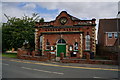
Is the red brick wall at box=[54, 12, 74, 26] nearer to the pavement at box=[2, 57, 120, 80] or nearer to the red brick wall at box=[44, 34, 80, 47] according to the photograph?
the red brick wall at box=[44, 34, 80, 47]

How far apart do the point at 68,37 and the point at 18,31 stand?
13567 mm

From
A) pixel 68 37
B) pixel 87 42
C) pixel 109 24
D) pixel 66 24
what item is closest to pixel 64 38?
pixel 68 37

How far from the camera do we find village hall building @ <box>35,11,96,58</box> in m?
23.2

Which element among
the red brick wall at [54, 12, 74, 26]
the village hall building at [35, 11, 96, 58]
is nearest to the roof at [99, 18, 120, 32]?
the village hall building at [35, 11, 96, 58]

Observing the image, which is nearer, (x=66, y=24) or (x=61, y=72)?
(x=61, y=72)

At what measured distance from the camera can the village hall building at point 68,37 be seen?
76.2 feet

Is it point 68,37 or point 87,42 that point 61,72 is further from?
point 87,42

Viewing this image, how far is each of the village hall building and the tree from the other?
6146mm

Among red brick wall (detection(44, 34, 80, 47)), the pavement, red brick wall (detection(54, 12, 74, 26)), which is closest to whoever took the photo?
the pavement

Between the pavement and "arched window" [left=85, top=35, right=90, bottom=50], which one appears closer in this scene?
the pavement

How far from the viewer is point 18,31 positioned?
1217 inches

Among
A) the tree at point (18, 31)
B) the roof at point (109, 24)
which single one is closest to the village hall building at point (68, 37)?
the tree at point (18, 31)

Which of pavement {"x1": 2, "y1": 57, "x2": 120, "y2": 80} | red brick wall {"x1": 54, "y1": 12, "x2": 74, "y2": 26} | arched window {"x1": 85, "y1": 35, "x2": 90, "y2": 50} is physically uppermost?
red brick wall {"x1": 54, "y1": 12, "x2": 74, "y2": 26}

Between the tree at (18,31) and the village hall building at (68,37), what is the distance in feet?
20.2
